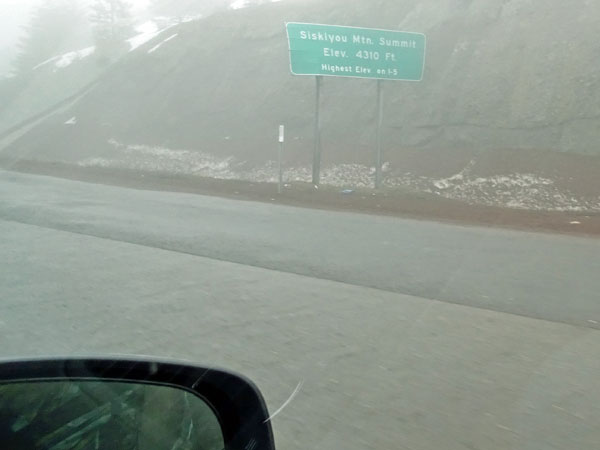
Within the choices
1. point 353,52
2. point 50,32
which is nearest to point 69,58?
point 50,32

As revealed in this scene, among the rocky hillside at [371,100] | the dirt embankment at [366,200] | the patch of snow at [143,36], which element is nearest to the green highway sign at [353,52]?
the rocky hillside at [371,100]

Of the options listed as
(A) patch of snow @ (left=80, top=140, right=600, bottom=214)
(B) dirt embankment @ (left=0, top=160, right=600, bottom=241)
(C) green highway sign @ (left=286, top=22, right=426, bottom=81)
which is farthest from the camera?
(C) green highway sign @ (left=286, top=22, right=426, bottom=81)

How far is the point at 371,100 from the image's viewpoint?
31.2m

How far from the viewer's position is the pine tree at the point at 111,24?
178 ft

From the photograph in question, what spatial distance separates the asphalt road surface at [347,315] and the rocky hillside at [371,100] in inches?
416

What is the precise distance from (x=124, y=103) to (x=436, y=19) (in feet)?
61.8

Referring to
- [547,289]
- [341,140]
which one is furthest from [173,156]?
[547,289]

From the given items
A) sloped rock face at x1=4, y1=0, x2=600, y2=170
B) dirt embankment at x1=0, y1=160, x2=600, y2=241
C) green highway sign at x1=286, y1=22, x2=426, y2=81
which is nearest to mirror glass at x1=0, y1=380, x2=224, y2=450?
dirt embankment at x1=0, y1=160, x2=600, y2=241

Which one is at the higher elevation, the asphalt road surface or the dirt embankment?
the asphalt road surface

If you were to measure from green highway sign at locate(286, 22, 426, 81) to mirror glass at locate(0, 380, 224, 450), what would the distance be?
20.1 m

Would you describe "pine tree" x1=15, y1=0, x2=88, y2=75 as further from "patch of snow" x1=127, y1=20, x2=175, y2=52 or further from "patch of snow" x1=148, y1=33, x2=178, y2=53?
"patch of snow" x1=148, y1=33, x2=178, y2=53

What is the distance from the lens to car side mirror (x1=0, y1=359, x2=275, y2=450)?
2.34 m

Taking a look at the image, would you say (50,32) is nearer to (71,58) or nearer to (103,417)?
(71,58)

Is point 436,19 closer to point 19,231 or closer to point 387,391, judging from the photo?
point 19,231
